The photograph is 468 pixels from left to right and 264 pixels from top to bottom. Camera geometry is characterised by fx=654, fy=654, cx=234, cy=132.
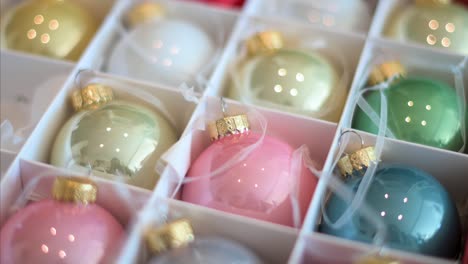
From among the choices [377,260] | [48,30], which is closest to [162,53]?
[48,30]

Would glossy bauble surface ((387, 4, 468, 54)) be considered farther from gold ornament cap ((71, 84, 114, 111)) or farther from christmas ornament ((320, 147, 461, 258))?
gold ornament cap ((71, 84, 114, 111))

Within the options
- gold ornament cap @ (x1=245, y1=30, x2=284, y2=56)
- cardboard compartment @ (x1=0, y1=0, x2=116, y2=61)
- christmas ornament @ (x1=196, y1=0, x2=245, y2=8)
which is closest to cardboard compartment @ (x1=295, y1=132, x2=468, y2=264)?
gold ornament cap @ (x1=245, y1=30, x2=284, y2=56)

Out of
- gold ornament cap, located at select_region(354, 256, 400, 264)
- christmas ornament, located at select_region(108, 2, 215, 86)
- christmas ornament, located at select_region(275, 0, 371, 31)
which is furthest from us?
christmas ornament, located at select_region(275, 0, 371, 31)

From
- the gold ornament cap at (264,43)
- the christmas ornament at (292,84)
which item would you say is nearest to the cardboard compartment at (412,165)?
the christmas ornament at (292,84)

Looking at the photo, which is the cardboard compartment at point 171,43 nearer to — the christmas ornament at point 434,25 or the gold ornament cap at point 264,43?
the gold ornament cap at point 264,43

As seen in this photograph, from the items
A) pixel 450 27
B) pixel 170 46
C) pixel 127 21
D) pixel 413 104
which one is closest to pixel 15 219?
pixel 170 46

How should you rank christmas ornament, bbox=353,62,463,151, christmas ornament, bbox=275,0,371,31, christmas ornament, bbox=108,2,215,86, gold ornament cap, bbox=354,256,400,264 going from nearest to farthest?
gold ornament cap, bbox=354,256,400,264 < christmas ornament, bbox=353,62,463,151 < christmas ornament, bbox=108,2,215,86 < christmas ornament, bbox=275,0,371,31

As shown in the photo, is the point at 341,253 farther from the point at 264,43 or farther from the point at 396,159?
the point at 264,43
